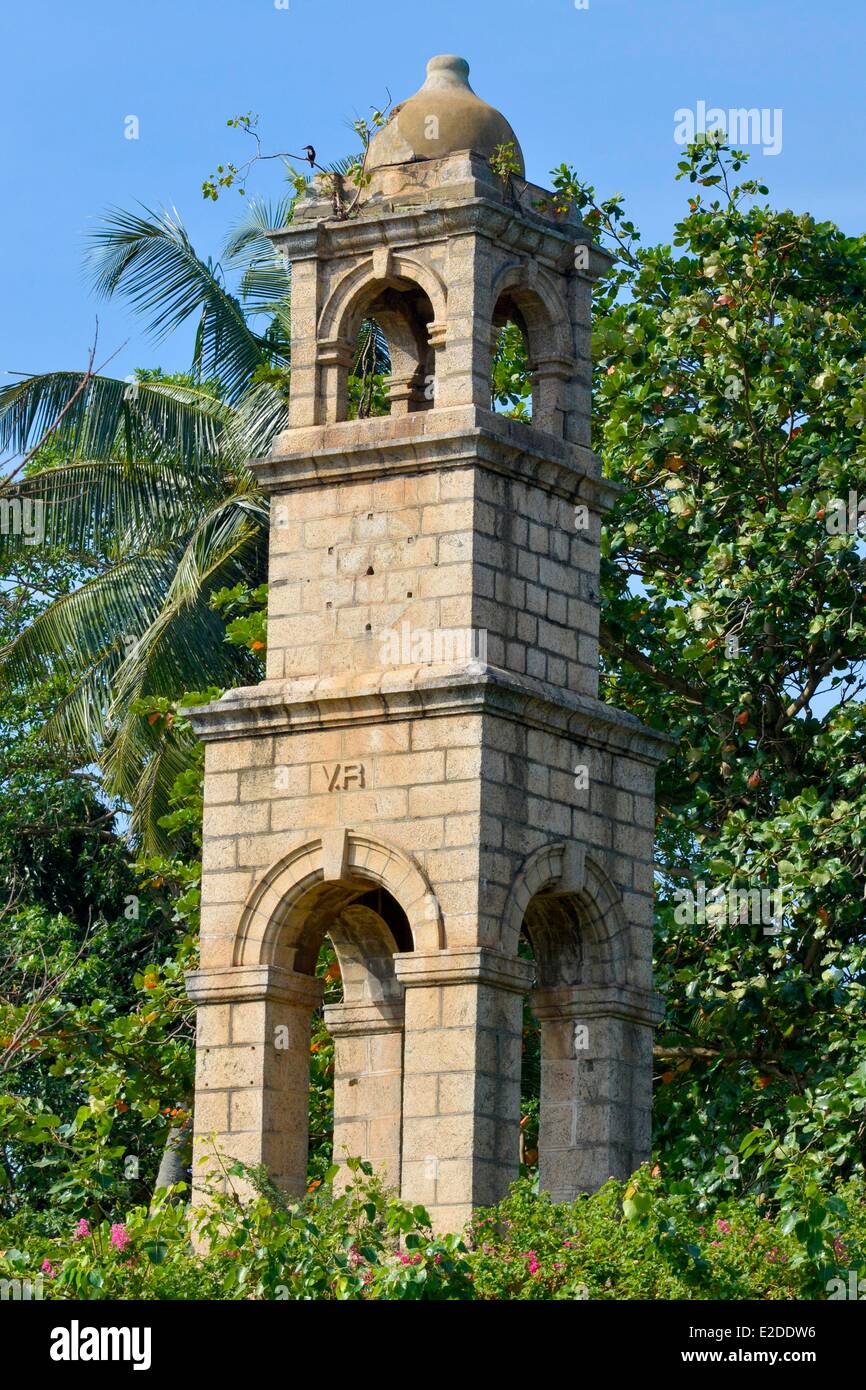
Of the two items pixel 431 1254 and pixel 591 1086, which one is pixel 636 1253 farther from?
pixel 591 1086

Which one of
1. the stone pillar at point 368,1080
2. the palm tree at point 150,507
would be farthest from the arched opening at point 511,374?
the stone pillar at point 368,1080

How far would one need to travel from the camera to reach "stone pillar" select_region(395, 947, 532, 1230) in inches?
720

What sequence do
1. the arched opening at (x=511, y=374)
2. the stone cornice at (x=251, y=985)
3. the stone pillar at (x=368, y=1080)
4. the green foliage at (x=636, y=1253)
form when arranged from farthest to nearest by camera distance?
the arched opening at (x=511, y=374), the stone pillar at (x=368, y=1080), the stone cornice at (x=251, y=985), the green foliage at (x=636, y=1253)

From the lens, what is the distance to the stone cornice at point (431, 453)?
19312mm

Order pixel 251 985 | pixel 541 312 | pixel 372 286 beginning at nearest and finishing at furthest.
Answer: pixel 251 985 → pixel 372 286 → pixel 541 312

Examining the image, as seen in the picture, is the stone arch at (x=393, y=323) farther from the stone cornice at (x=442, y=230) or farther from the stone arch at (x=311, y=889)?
the stone arch at (x=311, y=889)

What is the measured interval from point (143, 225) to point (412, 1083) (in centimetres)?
1378

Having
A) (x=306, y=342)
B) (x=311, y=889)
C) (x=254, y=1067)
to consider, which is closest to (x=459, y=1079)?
(x=254, y=1067)

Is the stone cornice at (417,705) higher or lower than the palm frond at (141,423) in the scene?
lower

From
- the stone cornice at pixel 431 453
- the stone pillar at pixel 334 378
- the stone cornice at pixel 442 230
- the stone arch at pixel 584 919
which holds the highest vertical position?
the stone cornice at pixel 442 230

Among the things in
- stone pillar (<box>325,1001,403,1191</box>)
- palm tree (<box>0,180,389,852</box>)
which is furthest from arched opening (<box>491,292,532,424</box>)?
stone pillar (<box>325,1001,403,1191</box>)

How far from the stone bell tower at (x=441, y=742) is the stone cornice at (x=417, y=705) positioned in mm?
20

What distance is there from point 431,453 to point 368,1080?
4.28 m

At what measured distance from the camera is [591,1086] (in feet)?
64.6
